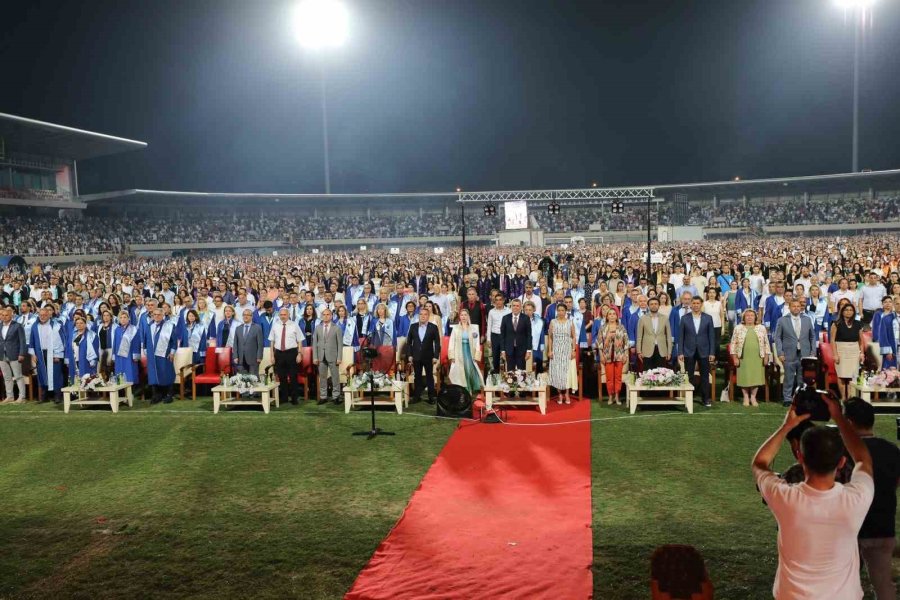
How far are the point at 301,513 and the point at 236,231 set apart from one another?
57.0m

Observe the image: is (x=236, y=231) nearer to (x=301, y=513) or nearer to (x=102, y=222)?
(x=102, y=222)

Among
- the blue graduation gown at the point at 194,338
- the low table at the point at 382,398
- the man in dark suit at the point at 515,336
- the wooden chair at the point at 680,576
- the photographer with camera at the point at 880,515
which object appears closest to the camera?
the wooden chair at the point at 680,576

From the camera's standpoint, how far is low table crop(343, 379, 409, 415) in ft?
36.3

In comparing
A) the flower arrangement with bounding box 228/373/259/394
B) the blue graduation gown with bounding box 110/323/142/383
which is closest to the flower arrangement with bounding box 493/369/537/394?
the flower arrangement with bounding box 228/373/259/394

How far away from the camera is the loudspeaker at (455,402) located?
34.5ft

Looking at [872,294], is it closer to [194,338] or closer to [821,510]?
[821,510]

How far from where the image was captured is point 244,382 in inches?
454

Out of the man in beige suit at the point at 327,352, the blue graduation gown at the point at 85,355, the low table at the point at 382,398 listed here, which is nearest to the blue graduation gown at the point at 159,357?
the blue graduation gown at the point at 85,355

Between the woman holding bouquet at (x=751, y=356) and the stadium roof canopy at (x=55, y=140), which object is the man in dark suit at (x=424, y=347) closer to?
the woman holding bouquet at (x=751, y=356)

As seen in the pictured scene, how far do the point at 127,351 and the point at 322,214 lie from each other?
57978mm

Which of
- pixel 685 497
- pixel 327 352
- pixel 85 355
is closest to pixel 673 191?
pixel 327 352

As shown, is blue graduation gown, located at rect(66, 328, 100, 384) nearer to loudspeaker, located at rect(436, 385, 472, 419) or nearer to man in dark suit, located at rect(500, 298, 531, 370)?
loudspeaker, located at rect(436, 385, 472, 419)

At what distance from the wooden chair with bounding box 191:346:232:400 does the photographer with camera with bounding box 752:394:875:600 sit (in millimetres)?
10691

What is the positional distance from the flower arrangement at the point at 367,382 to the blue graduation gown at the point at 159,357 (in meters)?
3.61
